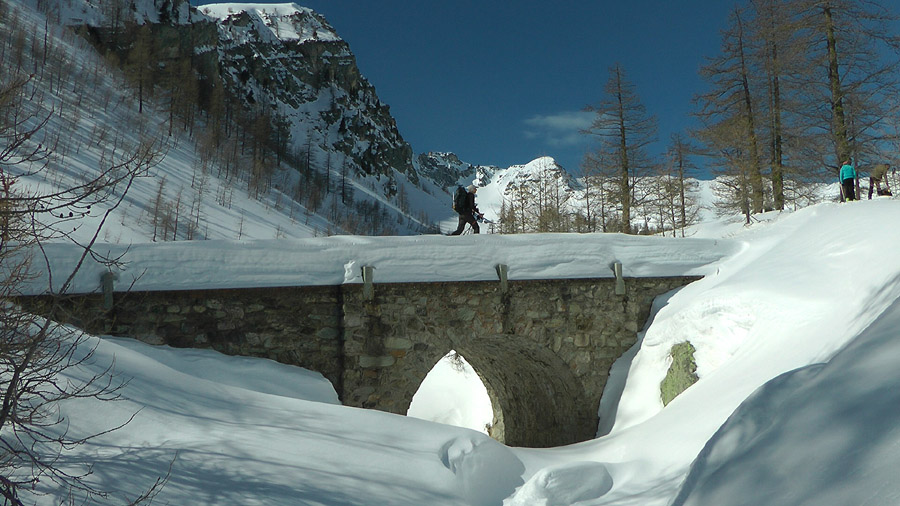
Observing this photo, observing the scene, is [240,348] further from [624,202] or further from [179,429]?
[624,202]

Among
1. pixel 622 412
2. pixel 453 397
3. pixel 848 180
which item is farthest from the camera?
pixel 453 397

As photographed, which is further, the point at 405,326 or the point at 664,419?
the point at 405,326

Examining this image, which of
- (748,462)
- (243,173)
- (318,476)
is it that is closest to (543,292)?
(318,476)

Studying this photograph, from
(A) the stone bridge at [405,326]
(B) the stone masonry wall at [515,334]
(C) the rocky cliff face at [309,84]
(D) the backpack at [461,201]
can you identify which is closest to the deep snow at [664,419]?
(A) the stone bridge at [405,326]

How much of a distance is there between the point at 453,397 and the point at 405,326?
943 centimetres

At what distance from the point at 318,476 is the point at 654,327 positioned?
19.9ft

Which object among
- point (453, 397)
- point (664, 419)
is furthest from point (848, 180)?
point (453, 397)

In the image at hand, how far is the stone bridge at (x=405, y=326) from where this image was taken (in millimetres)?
6863

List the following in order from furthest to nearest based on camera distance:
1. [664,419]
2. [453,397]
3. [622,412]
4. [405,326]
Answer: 1. [453,397]
2. [622,412]
3. [405,326]
4. [664,419]

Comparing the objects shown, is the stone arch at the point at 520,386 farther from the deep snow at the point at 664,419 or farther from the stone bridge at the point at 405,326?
the deep snow at the point at 664,419

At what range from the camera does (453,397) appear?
1664cm

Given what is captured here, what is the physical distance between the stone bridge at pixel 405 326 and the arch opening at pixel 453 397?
18.6ft

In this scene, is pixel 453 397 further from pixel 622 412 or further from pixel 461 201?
pixel 622 412

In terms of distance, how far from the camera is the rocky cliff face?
53219 mm
